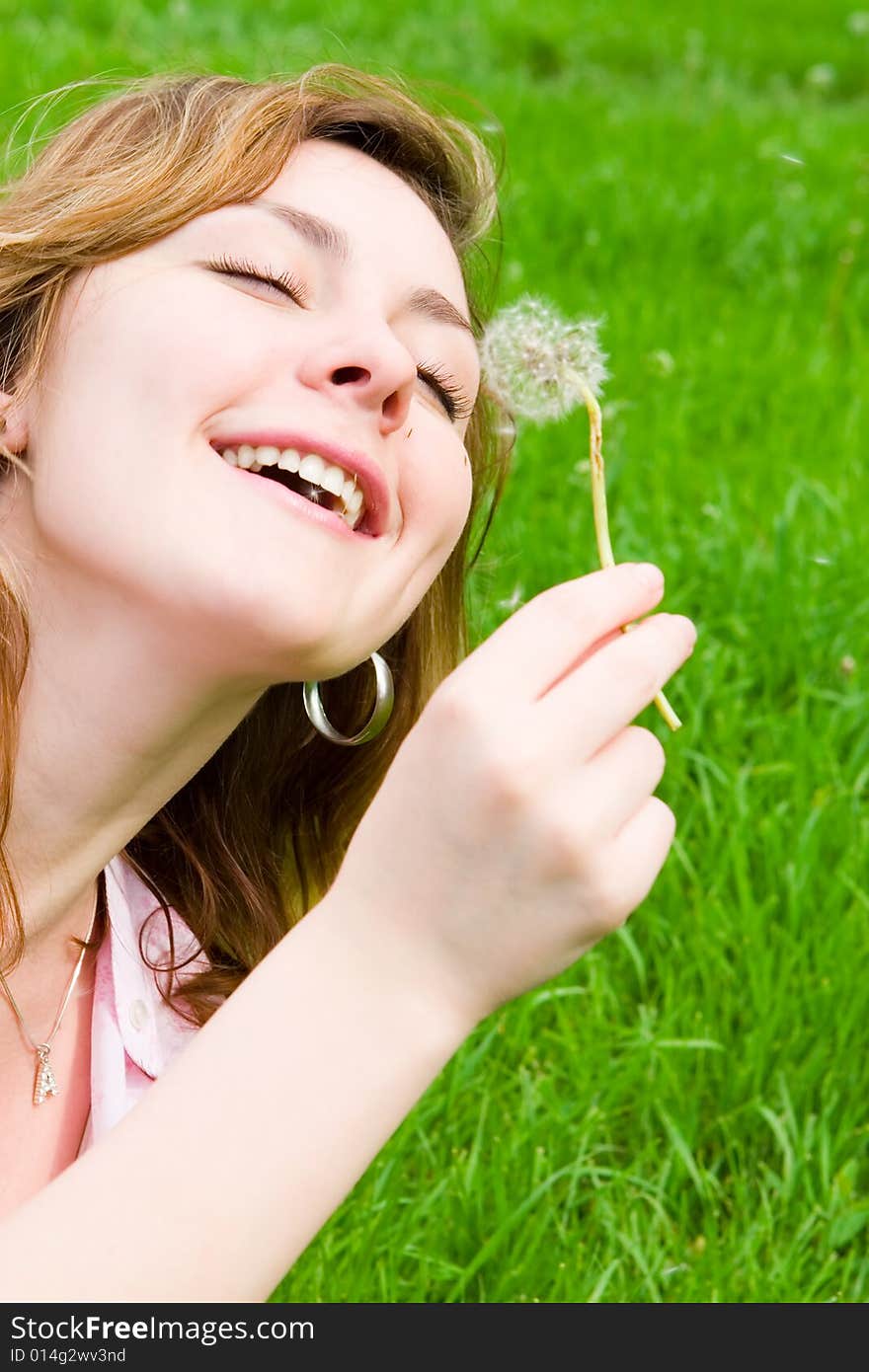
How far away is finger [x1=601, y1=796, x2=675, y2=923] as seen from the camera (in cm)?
110

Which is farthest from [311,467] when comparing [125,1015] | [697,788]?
[697,788]

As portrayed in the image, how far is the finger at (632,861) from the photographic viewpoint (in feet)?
3.61

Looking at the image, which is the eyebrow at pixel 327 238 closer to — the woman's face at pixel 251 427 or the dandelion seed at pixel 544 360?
the woman's face at pixel 251 427

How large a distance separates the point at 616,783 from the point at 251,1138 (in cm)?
35

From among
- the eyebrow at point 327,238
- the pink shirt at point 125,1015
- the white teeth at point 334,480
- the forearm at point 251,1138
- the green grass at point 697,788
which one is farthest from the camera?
the green grass at point 697,788

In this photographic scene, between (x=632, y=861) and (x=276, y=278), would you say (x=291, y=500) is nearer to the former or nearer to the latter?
(x=276, y=278)

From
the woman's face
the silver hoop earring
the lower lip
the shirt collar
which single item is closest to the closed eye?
the woman's face

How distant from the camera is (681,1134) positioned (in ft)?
7.03

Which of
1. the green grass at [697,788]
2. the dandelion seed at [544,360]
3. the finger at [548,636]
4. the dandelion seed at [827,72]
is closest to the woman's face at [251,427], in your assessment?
→ the dandelion seed at [544,360]

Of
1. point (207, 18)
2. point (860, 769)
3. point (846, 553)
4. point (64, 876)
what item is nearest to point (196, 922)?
point (64, 876)

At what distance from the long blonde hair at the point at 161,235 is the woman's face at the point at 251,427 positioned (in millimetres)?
54

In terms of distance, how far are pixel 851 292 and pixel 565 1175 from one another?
3719mm

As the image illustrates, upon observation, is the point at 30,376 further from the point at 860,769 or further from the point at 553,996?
the point at 860,769

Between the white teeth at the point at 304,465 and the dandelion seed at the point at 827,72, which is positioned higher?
the white teeth at the point at 304,465
